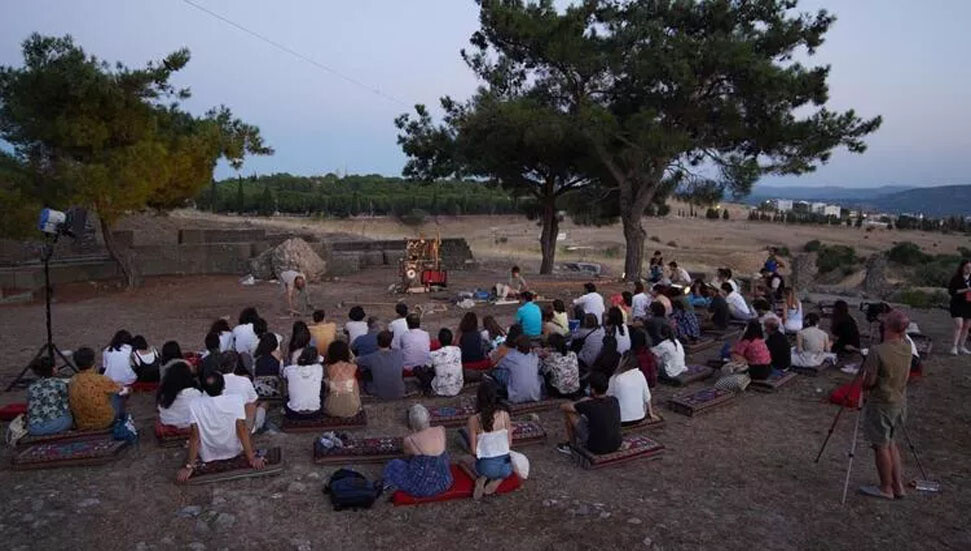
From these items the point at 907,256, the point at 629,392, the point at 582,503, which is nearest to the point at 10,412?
the point at 582,503

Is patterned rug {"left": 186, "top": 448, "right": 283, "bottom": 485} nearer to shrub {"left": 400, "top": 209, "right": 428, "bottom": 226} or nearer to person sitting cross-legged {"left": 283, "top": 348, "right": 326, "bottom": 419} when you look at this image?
person sitting cross-legged {"left": 283, "top": 348, "right": 326, "bottom": 419}

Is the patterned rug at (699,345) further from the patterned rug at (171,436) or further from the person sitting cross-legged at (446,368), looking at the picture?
the patterned rug at (171,436)

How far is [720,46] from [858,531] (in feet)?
40.0

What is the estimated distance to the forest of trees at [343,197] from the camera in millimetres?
48906

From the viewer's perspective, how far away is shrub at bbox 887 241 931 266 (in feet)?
99.4

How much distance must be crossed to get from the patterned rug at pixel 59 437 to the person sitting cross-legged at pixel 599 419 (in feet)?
15.3

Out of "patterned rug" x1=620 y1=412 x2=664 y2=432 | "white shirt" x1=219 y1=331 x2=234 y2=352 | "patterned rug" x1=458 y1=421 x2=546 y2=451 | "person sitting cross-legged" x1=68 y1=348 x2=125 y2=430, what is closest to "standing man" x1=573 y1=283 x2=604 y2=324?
"patterned rug" x1=620 y1=412 x2=664 y2=432

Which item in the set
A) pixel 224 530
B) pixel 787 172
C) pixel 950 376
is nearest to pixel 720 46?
pixel 787 172

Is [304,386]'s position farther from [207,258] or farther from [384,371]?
[207,258]

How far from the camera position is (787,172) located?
1708 cm

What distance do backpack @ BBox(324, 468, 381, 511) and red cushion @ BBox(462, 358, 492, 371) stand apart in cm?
347

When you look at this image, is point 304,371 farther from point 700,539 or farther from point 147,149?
point 147,149

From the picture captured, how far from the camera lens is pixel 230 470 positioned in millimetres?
6074

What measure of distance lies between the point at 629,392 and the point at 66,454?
5405 mm
